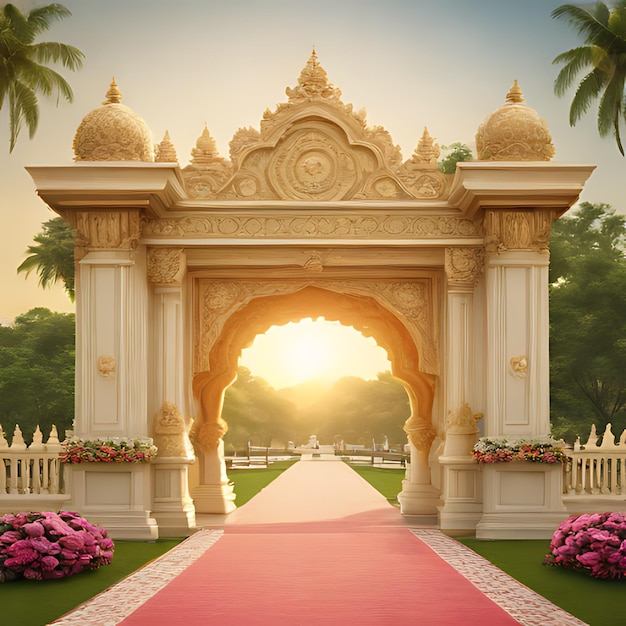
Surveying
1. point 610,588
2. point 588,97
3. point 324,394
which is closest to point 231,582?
point 610,588

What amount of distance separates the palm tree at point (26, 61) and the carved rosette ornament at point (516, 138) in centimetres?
1153

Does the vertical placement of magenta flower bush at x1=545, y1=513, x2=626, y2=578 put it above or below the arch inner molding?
below

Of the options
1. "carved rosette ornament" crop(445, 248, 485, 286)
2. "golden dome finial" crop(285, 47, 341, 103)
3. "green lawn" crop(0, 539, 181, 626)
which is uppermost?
"golden dome finial" crop(285, 47, 341, 103)

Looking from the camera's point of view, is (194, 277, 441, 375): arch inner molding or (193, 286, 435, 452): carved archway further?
(193, 286, 435, 452): carved archway

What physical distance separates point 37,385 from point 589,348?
14378 mm

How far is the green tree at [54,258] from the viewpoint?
90.1ft

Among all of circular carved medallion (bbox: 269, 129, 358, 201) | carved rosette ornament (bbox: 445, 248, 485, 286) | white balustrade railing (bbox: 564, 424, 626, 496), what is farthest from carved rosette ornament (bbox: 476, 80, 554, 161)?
white balustrade railing (bbox: 564, 424, 626, 496)

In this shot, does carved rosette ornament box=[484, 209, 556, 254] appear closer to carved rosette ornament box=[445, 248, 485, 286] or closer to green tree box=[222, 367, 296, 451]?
carved rosette ornament box=[445, 248, 485, 286]

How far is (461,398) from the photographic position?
12844 mm

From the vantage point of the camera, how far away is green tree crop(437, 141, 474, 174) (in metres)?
29.2

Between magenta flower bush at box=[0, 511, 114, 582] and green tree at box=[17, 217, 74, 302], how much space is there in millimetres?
18483

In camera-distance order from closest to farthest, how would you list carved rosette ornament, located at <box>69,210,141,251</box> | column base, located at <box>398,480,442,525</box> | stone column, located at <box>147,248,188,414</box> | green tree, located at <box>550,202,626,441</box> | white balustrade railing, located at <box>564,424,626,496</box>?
carved rosette ornament, located at <box>69,210,141,251</box>
stone column, located at <box>147,248,188,414</box>
white balustrade railing, located at <box>564,424,626,496</box>
column base, located at <box>398,480,442,525</box>
green tree, located at <box>550,202,626,441</box>

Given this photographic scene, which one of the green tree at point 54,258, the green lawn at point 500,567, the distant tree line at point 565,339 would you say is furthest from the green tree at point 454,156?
the green lawn at point 500,567

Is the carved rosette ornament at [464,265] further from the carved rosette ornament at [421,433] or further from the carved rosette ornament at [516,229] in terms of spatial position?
the carved rosette ornament at [421,433]
